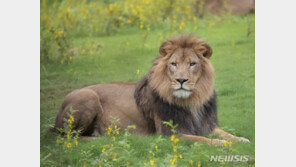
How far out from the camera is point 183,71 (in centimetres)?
420

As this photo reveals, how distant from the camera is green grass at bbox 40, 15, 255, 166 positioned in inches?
162

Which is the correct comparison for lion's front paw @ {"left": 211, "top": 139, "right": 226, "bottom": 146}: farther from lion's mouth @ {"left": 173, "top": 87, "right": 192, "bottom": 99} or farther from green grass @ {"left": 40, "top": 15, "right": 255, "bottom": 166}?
lion's mouth @ {"left": 173, "top": 87, "right": 192, "bottom": 99}

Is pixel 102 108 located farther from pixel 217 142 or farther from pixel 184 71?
pixel 217 142

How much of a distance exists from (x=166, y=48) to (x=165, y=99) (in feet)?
1.35

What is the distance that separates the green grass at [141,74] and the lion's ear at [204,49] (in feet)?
0.89

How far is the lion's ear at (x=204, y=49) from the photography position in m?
4.40

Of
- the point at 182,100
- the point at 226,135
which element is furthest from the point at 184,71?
the point at 226,135

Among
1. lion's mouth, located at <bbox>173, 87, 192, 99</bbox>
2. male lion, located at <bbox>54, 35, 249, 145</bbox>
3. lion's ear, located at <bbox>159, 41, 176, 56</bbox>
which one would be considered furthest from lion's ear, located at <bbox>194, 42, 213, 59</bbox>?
lion's mouth, located at <bbox>173, 87, 192, 99</bbox>

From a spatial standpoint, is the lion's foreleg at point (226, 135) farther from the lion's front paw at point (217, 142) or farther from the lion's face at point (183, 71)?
the lion's face at point (183, 71)

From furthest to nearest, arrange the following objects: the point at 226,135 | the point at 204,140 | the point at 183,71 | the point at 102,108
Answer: the point at 102,108 < the point at 226,135 < the point at 204,140 < the point at 183,71

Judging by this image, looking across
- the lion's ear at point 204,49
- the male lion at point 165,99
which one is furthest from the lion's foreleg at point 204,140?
the lion's ear at point 204,49

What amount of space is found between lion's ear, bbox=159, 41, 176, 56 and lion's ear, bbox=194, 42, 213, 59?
0.19 m

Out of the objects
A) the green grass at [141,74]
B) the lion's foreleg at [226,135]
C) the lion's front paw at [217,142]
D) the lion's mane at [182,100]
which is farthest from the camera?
the lion's foreleg at [226,135]
